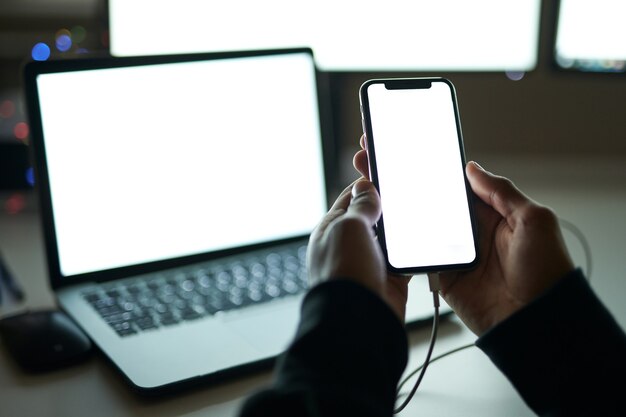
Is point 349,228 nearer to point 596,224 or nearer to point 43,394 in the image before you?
point 43,394

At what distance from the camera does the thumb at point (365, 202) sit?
509 millimetres

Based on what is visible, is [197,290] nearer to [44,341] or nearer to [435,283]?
[44,341]

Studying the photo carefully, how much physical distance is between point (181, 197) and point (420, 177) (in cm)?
30

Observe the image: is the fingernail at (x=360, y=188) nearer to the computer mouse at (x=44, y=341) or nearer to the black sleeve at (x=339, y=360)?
the black sleeve at (x=339, y=360)

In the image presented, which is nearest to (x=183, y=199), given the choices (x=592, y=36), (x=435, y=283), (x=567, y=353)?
(x=435, y=283)

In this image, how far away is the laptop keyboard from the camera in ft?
2.19

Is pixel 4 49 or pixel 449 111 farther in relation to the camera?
pixel 4 49

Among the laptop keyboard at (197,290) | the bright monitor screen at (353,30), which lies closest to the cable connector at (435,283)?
the laptop keyboard at (197,290)

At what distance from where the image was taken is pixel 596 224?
100 cm

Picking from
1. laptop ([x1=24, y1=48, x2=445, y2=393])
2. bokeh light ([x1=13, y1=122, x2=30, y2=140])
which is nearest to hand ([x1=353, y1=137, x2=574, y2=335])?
laptop ([x1=24, y1=48, x2=445, y2=393])

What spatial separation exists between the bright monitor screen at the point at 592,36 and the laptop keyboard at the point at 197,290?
21.1 inches

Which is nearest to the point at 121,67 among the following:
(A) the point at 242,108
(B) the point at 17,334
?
(A) the point at 242,108

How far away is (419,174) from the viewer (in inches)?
22.7

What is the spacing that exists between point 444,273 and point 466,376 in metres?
0.09
